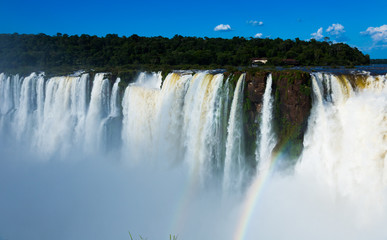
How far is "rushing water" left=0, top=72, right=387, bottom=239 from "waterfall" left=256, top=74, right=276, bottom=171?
4 centimetres

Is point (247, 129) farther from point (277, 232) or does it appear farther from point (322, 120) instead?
point (277, 232)

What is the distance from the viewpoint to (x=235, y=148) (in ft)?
39.9

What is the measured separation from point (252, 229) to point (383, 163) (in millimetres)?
4583

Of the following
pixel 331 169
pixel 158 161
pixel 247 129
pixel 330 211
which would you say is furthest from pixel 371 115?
pixel 158 161

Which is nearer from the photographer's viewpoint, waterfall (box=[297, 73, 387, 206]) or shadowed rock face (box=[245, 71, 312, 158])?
waterfall (box=[297, 73, 387, 206])

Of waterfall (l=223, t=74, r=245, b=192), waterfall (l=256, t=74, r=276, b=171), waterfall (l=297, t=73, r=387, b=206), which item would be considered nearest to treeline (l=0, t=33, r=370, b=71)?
waterfall (l=223, t=74, r=245, b=192)

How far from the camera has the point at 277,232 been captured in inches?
401

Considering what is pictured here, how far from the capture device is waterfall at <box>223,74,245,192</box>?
11938mm

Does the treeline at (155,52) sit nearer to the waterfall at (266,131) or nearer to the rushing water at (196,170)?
the rushing water at (196,170)

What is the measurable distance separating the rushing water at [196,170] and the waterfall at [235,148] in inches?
1.5

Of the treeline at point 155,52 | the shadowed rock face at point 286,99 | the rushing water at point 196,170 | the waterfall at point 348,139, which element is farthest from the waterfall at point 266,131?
the treeline at point 155,52

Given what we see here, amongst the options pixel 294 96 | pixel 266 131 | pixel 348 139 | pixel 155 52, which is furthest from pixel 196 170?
pixel 155 52

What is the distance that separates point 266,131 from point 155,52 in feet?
86.3

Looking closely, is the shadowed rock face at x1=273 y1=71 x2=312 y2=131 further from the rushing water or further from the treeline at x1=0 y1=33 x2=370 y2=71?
the treeline at x1=0 y1=33 x2=370 y2=71
